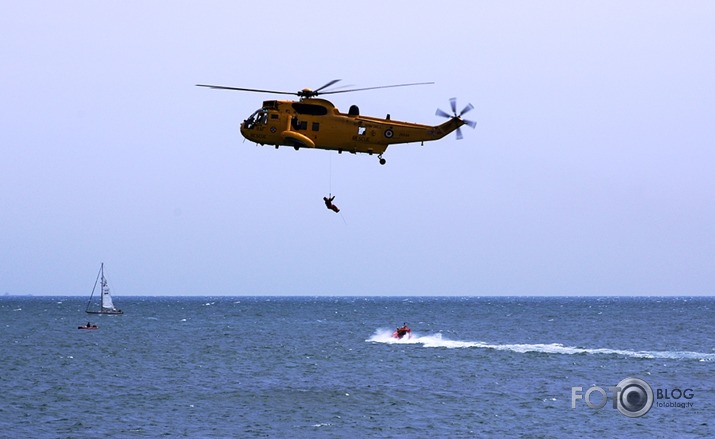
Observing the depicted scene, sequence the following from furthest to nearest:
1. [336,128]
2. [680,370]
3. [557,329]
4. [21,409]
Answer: [557,329]
[680,370]
[21,409]
[336,128]

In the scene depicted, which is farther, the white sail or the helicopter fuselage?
the white sail

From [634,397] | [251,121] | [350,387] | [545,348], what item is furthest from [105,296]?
[251,121]

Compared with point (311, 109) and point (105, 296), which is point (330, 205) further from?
point (105, 296)

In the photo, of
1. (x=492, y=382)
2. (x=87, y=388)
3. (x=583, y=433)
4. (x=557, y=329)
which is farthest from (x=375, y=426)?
(x=557, y=329)

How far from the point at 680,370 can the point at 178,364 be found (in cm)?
4789

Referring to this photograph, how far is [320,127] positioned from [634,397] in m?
40.8

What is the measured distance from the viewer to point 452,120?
42.3m

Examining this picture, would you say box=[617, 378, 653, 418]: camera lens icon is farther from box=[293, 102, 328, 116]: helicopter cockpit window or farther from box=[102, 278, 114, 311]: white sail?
box=[102, 278, 114, 311]: white sail

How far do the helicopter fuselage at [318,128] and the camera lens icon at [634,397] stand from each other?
31.0 metres

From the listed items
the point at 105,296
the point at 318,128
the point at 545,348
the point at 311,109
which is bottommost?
the point at 545,348

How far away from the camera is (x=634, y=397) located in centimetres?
7025

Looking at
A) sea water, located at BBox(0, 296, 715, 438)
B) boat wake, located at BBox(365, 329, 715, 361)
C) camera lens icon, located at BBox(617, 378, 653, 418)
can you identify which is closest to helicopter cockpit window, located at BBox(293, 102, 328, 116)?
sea water, located at BBox(0, 296, 715, 438)

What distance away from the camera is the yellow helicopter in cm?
4094

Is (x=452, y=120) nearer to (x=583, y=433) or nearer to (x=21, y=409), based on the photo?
(x=583, y=433)
